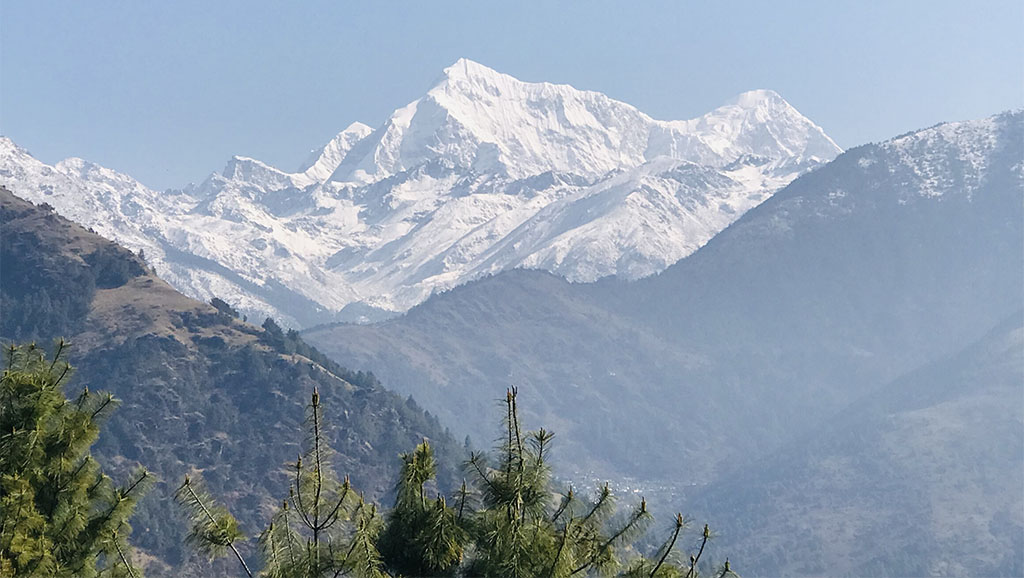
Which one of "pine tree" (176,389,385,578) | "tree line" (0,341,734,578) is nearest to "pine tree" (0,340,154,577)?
"tree line" (0,341,734,578)

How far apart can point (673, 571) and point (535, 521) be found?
133 inches

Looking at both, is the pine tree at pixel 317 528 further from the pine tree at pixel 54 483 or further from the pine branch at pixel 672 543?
the pine branch at pixel 672 543

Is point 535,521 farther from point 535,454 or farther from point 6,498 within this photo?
point 6,498

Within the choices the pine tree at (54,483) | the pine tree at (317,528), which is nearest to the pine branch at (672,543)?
the pine tree at (317,528)

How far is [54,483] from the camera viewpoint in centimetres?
3023

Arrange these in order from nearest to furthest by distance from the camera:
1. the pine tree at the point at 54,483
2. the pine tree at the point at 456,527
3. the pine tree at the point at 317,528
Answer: the pine tree at the point at 317,528 → the pine tree at the point at 456,527 → the pine tree at the point at 54,483

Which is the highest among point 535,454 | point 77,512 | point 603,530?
point 535,454

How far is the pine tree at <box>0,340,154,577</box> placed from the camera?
27.5 m

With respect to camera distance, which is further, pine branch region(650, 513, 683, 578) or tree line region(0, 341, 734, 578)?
tree line region(0, 341, 734, 578)

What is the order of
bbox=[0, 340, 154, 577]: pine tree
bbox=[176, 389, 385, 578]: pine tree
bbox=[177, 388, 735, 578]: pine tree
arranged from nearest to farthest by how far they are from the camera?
1. bbox=[176, 389, 385, 578]: pine tree
2. bbox=[177, 388, 735, 578]: pine tree
3. bbox=[0, 340, 154, 577]: pine tree

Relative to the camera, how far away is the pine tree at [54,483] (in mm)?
27500

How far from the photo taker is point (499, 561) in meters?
24.5

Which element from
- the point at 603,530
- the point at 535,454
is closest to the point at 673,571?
the point at 603,530

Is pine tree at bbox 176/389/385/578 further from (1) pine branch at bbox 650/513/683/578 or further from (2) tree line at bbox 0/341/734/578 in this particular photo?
(1) pine branch at bbox 650/513/683/578
